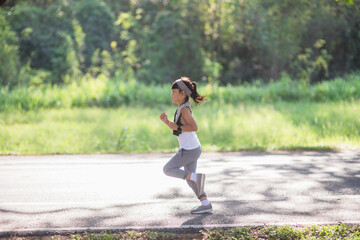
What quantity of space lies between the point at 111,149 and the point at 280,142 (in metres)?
4.18

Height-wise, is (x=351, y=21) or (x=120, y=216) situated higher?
(x=351, y=21)

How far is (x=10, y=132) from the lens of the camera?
11.2 metres

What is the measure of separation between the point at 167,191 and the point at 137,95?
10748 millimetres

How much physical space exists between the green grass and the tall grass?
175cm

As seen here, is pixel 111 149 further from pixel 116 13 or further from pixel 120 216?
pixel 116 13

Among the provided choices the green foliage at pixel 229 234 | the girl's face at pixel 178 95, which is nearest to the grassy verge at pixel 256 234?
the green foliage at pixel 229 234

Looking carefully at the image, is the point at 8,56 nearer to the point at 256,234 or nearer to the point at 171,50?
the point at 171,50

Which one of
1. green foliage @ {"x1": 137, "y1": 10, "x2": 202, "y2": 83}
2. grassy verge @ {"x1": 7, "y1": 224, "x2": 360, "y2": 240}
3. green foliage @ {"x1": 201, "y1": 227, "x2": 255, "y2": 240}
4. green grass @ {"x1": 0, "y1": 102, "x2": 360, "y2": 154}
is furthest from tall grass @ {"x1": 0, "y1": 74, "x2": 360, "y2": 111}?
green foliage @ {"x1": 201, "y1": 227, "x2": 255, "y2": 240}

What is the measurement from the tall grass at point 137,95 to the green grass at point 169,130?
5.75ft

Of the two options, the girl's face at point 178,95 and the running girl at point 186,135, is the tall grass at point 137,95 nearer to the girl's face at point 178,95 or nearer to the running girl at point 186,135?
the running girl at point 186,135

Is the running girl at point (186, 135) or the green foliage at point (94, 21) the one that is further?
the green foliage at point (94, 21)

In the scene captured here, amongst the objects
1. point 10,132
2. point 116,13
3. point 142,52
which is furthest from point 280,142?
point 116,13

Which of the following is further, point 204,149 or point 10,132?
point 10,132

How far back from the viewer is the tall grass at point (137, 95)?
15.8 metres
